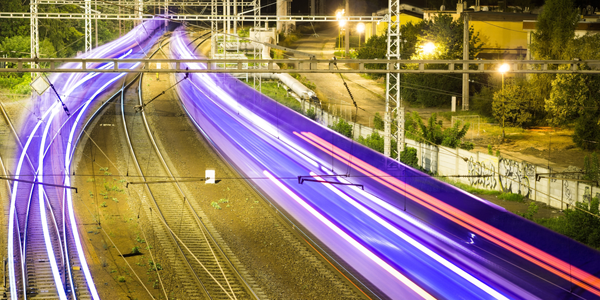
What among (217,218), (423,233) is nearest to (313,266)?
(423,233)

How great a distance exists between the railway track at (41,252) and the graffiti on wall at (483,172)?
1180cm

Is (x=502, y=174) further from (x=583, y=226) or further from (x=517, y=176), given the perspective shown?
(x=583, y=226)

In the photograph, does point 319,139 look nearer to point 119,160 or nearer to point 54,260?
point 119,160

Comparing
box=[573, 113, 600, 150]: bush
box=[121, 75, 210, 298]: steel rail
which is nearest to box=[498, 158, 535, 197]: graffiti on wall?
box=[573, 113, 600, 150]: bush

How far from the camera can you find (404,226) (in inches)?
482

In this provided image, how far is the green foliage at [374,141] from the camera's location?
20500 mm

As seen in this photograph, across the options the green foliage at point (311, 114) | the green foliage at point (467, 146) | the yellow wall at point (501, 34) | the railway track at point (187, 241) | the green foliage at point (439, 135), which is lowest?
the railway track at point (187, 241)

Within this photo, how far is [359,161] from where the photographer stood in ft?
59.3

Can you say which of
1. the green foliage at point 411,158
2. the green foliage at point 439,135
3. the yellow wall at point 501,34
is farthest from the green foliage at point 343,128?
the yellow wall at point 501,34

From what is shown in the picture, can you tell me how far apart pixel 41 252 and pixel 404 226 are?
7355 mm

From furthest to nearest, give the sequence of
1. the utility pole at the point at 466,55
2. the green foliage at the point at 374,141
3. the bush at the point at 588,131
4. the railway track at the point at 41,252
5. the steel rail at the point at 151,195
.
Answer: the utility pole at the point at 466,55, the bush at the point at 588,131, the green foliage at the point at 374,141, the steel rail at the point at 151,195, the railway track at the point at 41,252

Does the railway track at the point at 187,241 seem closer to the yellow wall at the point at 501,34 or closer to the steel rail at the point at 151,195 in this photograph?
the steel rail at the point at 151,195

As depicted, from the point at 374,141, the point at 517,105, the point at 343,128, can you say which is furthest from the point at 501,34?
the point at 374,141

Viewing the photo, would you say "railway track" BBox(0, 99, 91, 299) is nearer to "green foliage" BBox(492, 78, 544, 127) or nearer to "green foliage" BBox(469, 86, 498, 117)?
"green foliage" BBox(492, 78, 544, 127)
